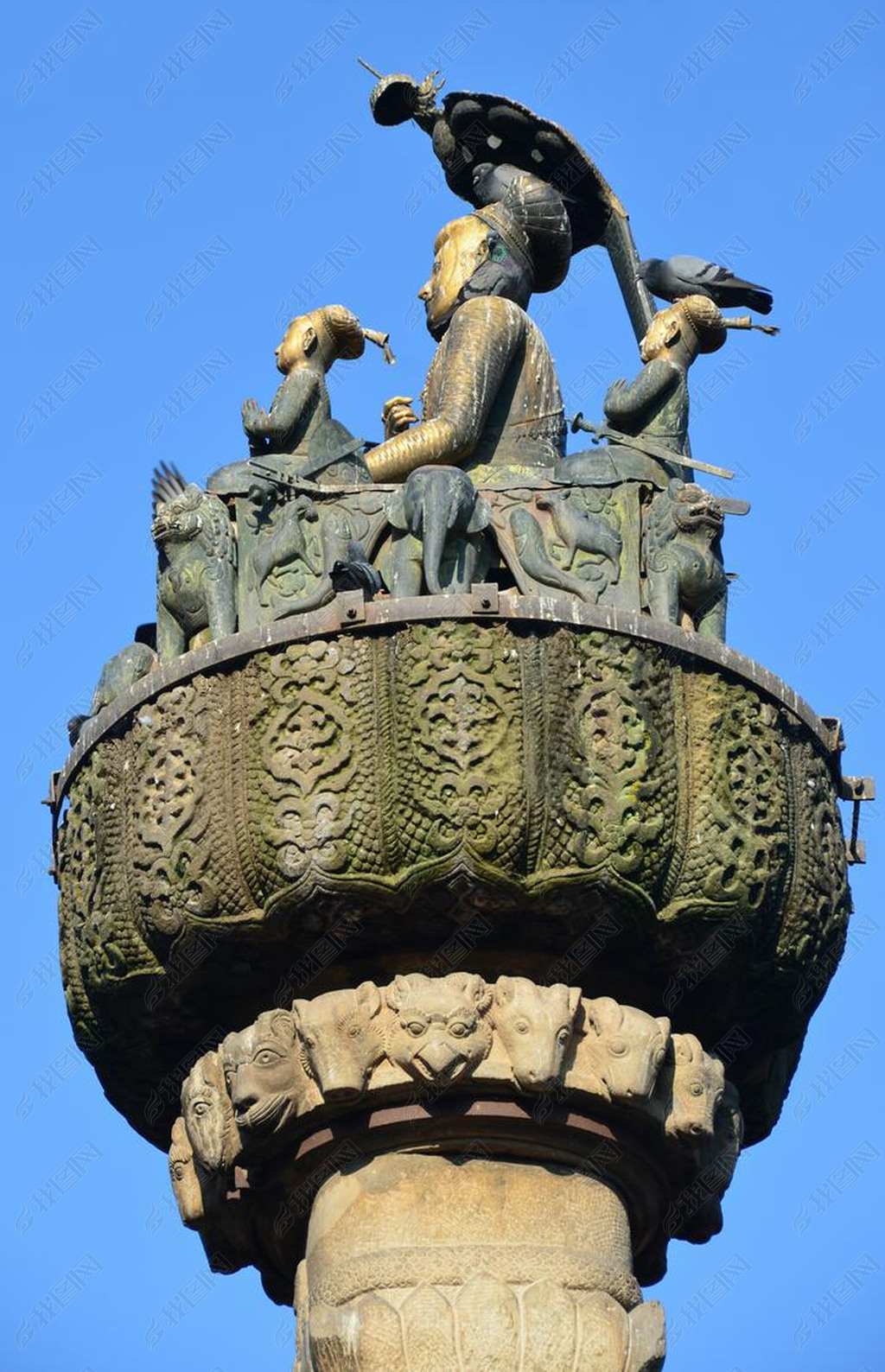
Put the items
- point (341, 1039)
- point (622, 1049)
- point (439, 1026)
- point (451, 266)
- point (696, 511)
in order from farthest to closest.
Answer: point (451, 266), point (696, 511), point (622, 1049), point (341, 1039), point (439, 1026)

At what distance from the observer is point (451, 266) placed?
665 inches

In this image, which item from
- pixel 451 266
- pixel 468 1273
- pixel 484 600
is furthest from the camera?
pixel 451 266

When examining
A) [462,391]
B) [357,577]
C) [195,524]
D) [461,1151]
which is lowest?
[461,1151]

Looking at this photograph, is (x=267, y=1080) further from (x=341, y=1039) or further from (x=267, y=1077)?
(x=341, y=1039)

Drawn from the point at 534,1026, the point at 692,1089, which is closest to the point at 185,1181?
the point at 534,1026

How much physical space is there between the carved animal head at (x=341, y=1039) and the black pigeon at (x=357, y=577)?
5.91 feet

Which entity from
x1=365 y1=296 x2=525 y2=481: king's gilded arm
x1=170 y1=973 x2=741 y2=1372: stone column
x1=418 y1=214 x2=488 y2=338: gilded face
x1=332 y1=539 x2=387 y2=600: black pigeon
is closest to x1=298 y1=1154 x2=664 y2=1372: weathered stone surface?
x1=170 y1=973 x2=741 y2=1372: stone column

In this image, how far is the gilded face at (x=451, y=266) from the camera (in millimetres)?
16797

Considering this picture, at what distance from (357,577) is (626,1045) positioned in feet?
7.89

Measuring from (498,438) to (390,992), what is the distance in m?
3.22

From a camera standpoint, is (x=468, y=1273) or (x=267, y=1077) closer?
(x=468, y=1273)

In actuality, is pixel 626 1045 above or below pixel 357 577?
below

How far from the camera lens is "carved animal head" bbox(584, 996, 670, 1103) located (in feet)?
46.3

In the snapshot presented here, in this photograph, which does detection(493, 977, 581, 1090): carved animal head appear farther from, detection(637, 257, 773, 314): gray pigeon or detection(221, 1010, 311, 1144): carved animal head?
detection(637, 257, 773, 314): gray pigeon
